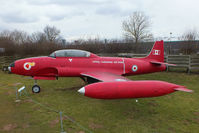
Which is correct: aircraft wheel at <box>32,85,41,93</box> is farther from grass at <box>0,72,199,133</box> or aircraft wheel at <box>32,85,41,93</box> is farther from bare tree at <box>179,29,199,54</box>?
bare tree at <box>179,29,199,54</box>

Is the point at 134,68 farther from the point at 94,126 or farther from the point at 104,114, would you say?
the point at 94,126

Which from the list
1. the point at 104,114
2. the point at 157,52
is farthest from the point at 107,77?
the point at 157,52

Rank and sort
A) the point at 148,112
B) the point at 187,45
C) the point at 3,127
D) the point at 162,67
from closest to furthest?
the point at 3,127 < the point at 148,112 < the point at 162,67 < the point at 187,45

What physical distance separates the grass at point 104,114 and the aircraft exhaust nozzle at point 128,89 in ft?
2.82

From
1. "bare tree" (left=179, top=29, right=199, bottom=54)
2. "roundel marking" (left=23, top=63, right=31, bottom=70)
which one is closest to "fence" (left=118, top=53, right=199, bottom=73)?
"bare tree" (left=179, top=29, right=199, bottom=54)

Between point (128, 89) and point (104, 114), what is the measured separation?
4.38 ft

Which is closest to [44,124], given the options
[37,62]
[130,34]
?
[37,62]

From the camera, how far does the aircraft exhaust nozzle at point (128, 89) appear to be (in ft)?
12.1

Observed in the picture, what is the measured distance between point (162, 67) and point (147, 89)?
4.33m

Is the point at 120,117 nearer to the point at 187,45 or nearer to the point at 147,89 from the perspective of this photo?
the point at 147,89

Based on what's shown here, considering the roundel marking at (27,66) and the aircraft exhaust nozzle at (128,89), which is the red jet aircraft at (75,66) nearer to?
the roundel marking at (27,66)

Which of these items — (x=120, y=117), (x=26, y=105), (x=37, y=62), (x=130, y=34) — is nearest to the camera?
(x=120, y=117)

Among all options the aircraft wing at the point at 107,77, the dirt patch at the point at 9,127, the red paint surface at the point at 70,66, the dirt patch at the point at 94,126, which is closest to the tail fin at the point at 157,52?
the red paint surface at the point at 70,66

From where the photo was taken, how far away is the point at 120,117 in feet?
13.8
